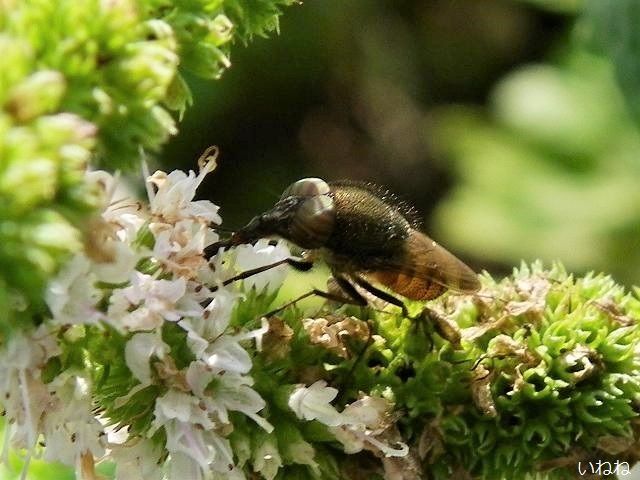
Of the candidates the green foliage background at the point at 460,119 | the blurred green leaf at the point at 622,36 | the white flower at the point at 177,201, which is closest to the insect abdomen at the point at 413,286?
the white flower at the point at 177,201

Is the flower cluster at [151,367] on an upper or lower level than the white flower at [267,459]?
upper

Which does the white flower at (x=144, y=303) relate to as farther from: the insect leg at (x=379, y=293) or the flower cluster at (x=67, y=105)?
the insect leg at (x=379, y=293)

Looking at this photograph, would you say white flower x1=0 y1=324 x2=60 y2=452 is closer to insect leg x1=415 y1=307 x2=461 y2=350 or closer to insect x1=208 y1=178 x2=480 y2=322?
insect x1=208 y1=178 x2=480 y2=322

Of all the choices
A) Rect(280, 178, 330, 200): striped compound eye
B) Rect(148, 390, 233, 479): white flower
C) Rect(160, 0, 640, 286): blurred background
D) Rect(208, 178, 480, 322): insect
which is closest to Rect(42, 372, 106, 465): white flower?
Rect(148, 390, 233, 479): white flower

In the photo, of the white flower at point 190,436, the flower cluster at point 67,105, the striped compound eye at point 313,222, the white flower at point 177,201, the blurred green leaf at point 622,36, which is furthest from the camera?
the blurred green leaf at point 622,36

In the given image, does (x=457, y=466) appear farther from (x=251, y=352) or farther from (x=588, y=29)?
(x=588, y=29)

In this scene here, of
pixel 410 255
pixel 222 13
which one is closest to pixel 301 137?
pixel 410 255
